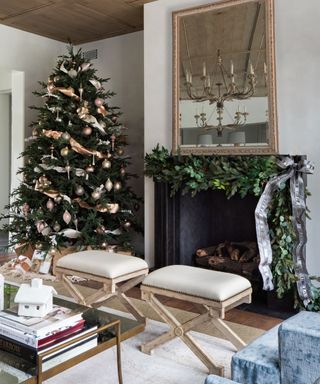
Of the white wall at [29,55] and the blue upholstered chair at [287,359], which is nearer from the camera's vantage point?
the blue upholstered chair at [287,359]

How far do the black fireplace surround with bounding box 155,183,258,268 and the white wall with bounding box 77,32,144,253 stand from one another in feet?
3.60

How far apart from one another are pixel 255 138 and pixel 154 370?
2.02 meters

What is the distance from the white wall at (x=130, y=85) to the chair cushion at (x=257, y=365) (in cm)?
346

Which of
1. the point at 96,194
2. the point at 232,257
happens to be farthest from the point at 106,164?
the point at 232,257

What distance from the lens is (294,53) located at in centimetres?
323

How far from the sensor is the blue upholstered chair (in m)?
1.28

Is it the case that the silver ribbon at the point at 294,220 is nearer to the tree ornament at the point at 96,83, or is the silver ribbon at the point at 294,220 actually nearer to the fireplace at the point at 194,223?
the fireplace at the point at 194,223

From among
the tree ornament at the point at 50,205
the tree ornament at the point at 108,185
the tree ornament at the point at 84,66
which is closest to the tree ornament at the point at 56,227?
the tree ornament at the point at 50,205

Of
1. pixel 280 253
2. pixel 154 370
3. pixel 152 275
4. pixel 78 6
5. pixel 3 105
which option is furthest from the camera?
pixel 3 105

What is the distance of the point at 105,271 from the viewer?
2.60m

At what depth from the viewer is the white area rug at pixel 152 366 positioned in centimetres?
217

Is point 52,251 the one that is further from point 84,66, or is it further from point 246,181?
point 246,181

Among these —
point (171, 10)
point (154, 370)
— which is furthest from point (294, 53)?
point (154, 370)

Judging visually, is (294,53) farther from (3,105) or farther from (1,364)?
(3,105)
